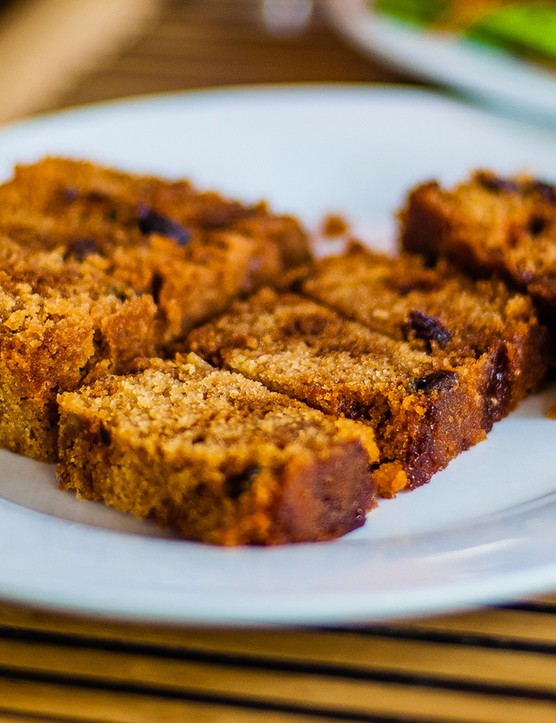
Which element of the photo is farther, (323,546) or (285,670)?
(323,546)

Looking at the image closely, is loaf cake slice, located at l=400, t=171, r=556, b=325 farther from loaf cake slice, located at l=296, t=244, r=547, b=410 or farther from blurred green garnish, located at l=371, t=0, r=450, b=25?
blurred green garnish, located at l=371, t=0, r=450, b=25

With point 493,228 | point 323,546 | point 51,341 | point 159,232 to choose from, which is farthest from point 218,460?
point 493,228

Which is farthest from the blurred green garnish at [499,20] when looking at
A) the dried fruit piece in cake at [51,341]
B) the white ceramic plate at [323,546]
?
the dried fruit piece in cake at [51,341]

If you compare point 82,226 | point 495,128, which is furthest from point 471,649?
point 495,128

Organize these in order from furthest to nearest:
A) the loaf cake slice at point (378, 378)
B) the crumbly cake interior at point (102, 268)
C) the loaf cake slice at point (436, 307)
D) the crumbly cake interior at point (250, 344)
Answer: the loaf cake slice at point (436, 307)
the crumbly cake interior at point (102, 268)
the loaf cake slice at point (378, 378)
the crumbly cake interior at point (250, 344)

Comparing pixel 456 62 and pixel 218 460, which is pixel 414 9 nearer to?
pixel 456 62

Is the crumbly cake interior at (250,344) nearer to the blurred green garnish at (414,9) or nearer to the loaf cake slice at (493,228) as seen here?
the loaf cake slice at (493,228)

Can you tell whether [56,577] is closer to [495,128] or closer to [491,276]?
[491,276]
